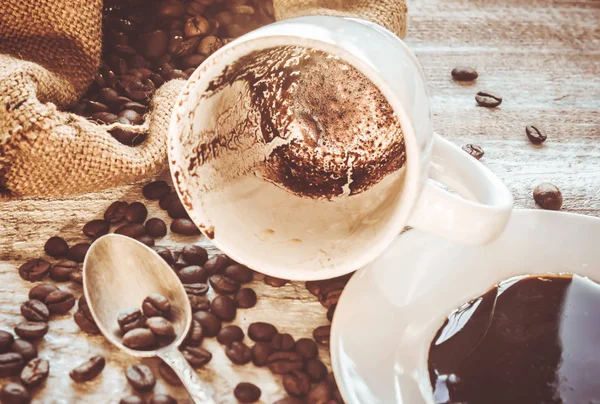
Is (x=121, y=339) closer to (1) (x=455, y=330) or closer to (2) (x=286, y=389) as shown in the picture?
(2) (x=286, y=389)

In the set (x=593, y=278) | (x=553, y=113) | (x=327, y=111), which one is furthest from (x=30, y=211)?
(x=553, y=113)

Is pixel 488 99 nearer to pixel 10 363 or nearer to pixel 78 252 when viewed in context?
pixel 78 252

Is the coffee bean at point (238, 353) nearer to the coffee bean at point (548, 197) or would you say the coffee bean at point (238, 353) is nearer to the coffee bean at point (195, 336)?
the coffee bean at point (195, 336)

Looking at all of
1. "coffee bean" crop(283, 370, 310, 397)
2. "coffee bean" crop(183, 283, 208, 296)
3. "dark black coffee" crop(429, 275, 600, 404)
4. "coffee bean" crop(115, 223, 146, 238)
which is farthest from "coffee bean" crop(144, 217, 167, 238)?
"dark black coffee" crop(429, 275, 600, 404)

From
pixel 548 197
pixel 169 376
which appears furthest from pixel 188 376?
pixel 548 197

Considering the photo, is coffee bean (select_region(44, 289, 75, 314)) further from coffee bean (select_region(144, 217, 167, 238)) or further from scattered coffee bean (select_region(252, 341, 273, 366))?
scattered coffee bean (select_region(252, 341, 273, 366))

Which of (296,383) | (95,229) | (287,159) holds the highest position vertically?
(287,159)
